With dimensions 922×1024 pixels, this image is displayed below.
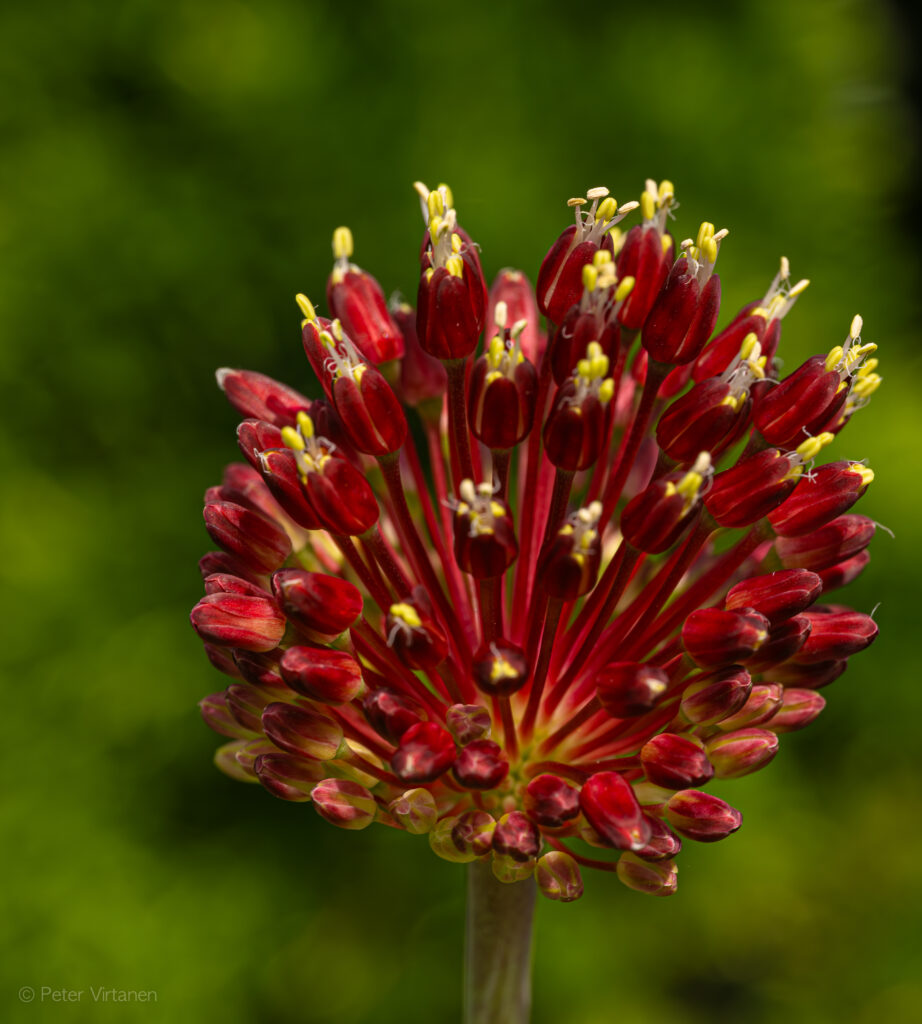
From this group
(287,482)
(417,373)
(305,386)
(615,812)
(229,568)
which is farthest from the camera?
(305,386)

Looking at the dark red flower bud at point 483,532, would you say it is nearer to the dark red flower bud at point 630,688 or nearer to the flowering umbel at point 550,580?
the flowering umbel at point 550,580

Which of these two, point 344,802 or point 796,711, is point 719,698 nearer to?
point 796,711

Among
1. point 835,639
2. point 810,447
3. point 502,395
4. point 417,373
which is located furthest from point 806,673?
point 417,373

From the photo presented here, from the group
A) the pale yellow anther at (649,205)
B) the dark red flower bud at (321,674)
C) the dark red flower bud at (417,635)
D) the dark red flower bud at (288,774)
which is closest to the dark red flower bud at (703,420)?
the pale yellow anther at (649,205)

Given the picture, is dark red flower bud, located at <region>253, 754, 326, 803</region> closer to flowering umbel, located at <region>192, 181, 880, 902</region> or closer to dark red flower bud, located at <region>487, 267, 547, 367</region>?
flowering umbel, located at <region>192, 181, 880, 902</region>

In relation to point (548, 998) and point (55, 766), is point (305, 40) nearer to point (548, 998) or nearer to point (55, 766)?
point (55, 766)

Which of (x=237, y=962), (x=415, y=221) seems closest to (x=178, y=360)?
(x=415, y=221)

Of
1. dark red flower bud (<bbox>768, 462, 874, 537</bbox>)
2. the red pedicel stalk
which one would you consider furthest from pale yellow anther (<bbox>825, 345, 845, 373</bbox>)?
dark red flower bud (<bbox>768, 462, 874, 537</bbox>)
